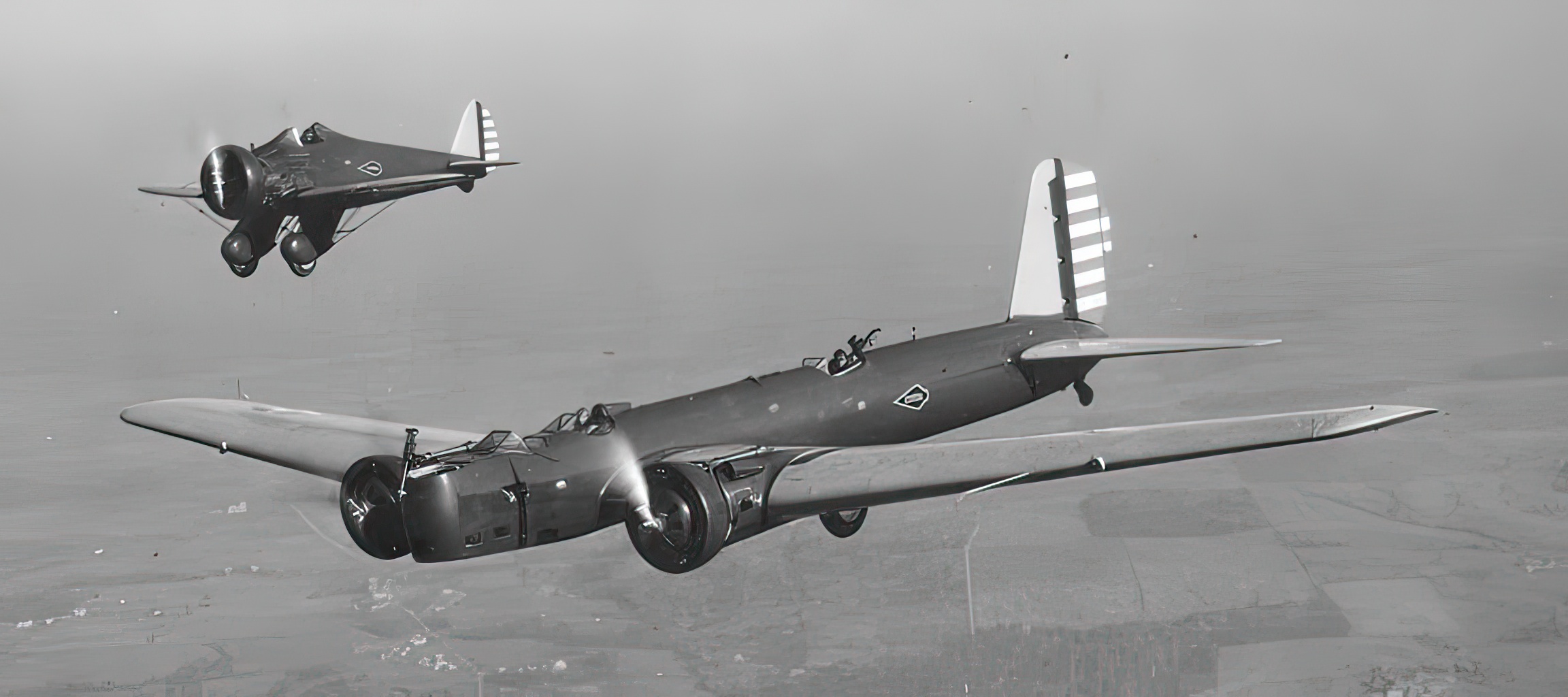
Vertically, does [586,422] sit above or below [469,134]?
below

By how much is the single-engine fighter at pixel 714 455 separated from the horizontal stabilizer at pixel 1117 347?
0.43 feet

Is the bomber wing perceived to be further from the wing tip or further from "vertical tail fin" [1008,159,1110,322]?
the wing tip

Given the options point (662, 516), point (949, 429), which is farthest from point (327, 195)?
point (949, 429)

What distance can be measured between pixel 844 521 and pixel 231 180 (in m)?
11.3

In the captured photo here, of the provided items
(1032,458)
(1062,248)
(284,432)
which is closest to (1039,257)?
(1062,248)

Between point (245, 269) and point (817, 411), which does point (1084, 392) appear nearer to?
point (817, 411)

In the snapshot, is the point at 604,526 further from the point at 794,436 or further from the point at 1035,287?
the point at 1035,287

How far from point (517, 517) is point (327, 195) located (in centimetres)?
893

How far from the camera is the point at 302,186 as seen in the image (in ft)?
79.3

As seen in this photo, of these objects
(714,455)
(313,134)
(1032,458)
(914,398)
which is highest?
(313,134)

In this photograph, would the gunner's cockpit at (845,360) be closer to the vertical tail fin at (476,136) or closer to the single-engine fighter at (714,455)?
the single-engine fighter at (714,455)

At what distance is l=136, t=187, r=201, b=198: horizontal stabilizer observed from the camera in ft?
76.4

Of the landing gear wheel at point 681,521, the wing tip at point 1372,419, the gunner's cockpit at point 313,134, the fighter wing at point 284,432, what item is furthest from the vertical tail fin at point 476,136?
the wing tip at point 1372,419

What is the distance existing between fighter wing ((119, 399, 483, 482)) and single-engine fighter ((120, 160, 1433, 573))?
45 mm
